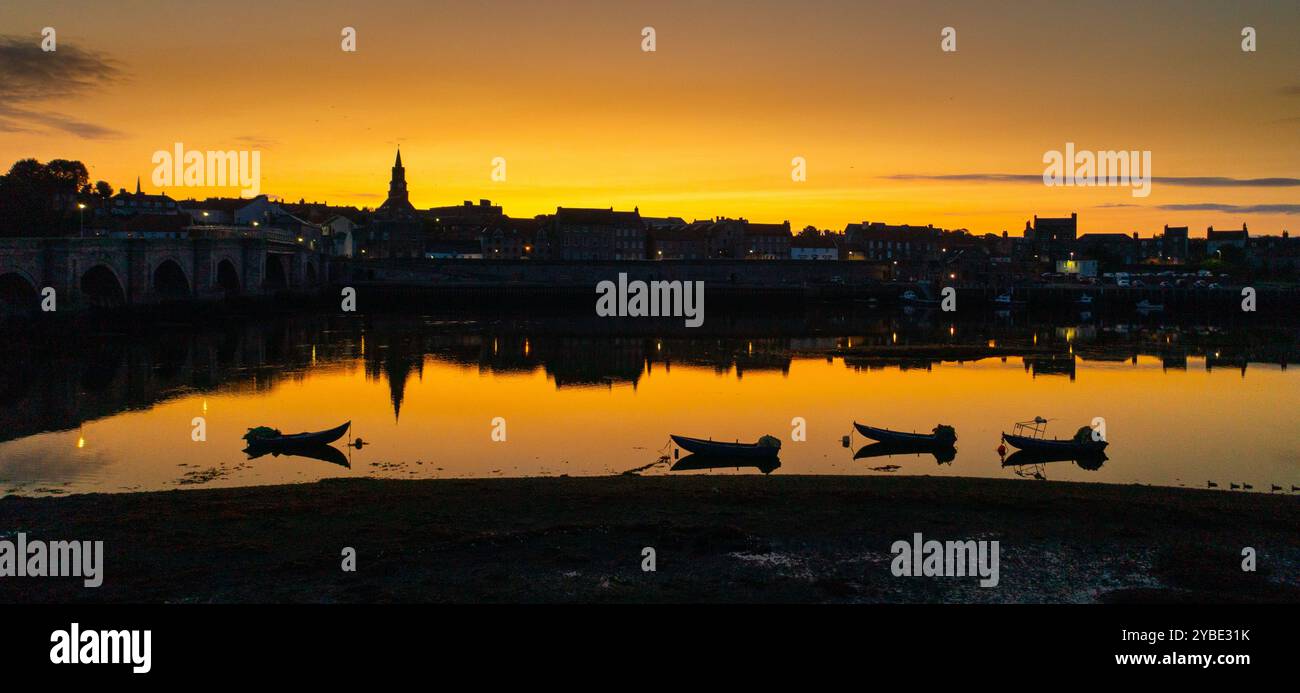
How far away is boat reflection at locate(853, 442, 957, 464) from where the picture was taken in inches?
1201

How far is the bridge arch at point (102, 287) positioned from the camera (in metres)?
68.1

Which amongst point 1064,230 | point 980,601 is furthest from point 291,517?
point 1064,230

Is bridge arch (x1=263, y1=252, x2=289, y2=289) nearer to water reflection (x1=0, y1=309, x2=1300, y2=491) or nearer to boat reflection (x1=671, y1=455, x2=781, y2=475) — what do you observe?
water reflection (x1=0, y1=309, x2=1300, y2=491)

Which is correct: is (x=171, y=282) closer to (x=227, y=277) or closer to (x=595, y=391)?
(x=227, y=277)

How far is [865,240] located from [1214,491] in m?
170

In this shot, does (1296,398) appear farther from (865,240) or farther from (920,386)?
(865,240)

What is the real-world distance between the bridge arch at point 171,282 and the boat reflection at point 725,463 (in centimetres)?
6621

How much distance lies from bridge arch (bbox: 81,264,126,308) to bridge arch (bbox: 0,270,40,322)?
351cm

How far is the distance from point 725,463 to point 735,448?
551mm

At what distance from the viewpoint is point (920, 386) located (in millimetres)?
47594
